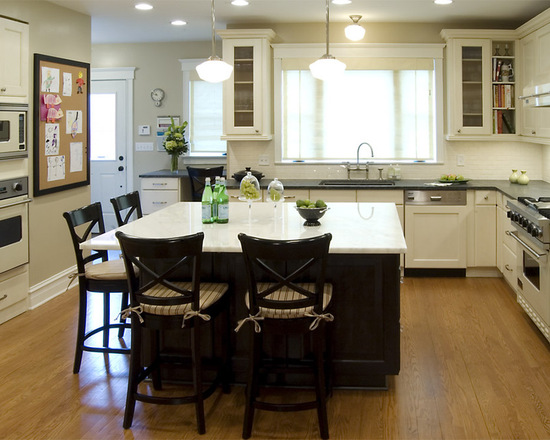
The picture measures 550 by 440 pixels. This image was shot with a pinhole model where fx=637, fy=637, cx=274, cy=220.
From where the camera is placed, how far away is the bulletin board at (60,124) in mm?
5117

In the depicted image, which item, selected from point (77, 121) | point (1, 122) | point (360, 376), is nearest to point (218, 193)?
point (360, 376)

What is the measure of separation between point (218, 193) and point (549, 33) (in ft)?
10.8

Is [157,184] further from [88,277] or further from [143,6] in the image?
[88,277]

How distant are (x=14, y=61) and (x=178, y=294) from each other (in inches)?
105

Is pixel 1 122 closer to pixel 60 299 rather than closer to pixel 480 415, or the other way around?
pixel 60 299

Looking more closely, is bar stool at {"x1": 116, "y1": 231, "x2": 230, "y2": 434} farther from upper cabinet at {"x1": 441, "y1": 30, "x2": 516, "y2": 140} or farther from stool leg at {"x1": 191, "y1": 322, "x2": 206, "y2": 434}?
upper cabinet at {"x1": 441, "y1": 30, "x2": 516, "y2": 140}

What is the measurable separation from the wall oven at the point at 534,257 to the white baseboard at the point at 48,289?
3719 millimetres

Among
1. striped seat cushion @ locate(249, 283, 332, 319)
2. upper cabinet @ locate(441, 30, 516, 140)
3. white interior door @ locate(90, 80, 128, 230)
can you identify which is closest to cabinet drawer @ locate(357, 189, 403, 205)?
upper cabinet @ locate(441, 30, 516, 140)

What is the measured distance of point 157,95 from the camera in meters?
7.91

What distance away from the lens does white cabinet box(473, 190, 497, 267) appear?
19.3 feet

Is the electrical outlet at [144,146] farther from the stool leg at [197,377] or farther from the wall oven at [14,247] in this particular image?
the stool leg at [197,377]

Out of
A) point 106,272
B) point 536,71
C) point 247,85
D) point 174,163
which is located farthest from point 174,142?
point 106,272

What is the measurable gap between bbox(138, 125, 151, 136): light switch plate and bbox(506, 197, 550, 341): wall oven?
4.72 metres

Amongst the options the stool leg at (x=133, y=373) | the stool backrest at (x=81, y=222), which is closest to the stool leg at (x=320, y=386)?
the stool leg at (x=133, y=373)
